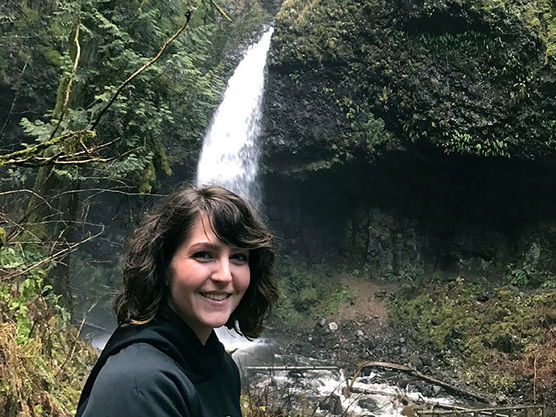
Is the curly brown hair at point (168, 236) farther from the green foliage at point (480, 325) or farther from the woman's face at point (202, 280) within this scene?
the green foliage at point (480, 325)

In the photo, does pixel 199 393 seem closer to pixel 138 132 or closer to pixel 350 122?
pixel 138 132

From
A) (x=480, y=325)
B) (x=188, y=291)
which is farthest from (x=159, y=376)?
(x=480, y=325)

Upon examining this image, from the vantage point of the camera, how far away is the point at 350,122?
14289 millimetres

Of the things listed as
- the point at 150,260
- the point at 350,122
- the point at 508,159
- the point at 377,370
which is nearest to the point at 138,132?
the point at 150,260

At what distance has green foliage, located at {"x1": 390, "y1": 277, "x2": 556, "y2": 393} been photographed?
32.5ft

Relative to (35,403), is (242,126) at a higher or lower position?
higher

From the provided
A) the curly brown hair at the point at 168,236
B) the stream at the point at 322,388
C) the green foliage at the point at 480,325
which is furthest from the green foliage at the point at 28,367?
the green foliage at the point at 480,325

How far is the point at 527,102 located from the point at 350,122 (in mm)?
4762

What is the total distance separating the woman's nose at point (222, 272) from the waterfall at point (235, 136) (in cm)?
1389

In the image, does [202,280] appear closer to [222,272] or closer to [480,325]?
[222,272]

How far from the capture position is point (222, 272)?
1356 millimetres

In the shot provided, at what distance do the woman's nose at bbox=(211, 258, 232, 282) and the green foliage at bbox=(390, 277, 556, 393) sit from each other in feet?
31.9

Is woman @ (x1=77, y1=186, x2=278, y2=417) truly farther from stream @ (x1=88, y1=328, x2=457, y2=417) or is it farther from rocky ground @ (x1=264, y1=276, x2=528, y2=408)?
rocky ground @ (x1=264, y1=276, x2=528, y2=408)

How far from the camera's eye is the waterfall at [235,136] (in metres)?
15.3
